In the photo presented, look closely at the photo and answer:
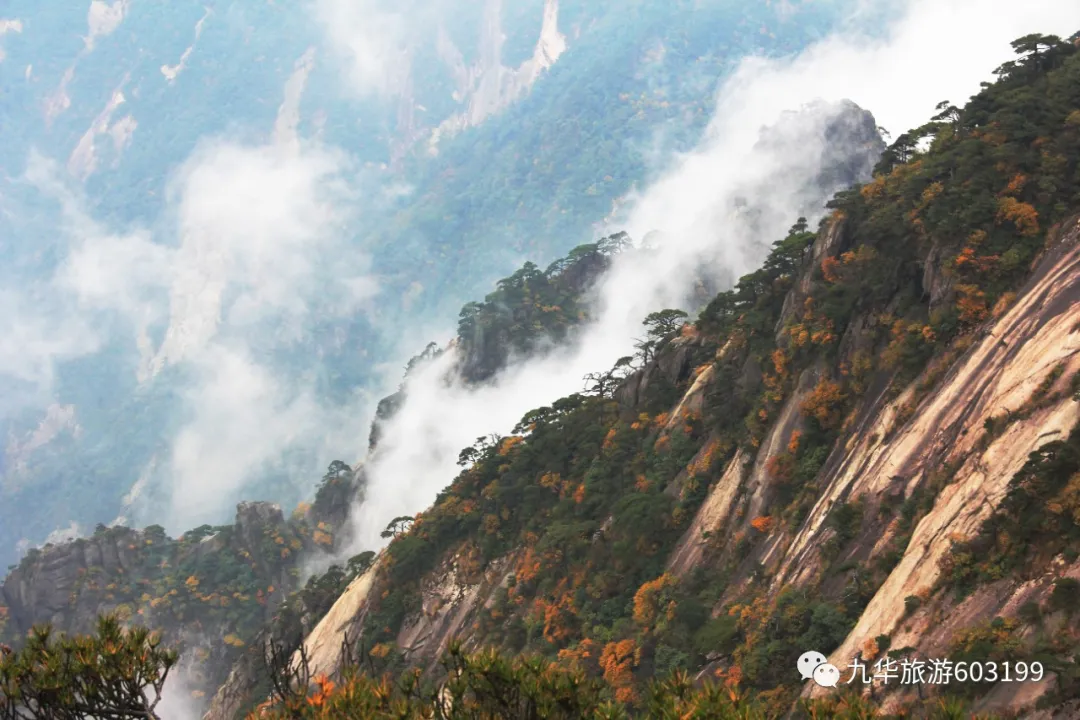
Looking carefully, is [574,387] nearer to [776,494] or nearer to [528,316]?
[528,316]

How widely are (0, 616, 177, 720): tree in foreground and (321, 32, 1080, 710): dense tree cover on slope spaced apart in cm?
1936

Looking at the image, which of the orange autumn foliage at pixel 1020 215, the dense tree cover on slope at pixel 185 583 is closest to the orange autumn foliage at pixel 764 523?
the orange autumn foliage at pixel 1020 215

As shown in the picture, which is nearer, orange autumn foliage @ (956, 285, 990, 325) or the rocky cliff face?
the rocky cliff face

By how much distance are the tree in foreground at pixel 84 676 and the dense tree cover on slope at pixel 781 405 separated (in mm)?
19360

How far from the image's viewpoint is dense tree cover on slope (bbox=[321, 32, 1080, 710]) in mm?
35219

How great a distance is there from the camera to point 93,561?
119875mm

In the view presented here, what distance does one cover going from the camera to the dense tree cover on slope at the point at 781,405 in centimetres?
3522

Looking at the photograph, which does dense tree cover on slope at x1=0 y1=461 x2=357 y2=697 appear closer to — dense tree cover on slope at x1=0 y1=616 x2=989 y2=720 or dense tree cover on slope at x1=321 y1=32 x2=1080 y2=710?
dense tree cover on slope at x1=321 y1=32 x2=1080 y2=710

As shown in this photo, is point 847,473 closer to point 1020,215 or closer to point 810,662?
point 810,662

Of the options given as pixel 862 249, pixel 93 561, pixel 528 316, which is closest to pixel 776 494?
pixel 862 249

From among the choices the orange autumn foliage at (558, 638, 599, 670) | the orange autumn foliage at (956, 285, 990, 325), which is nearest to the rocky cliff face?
the orange autumn foliage at (956, 285, 990, 325)

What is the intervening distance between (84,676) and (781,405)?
1425 inches

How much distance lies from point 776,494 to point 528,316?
293 ft

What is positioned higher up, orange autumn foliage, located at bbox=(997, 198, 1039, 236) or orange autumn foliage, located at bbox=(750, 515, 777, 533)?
orange autumn foliage, located at bbox=(997, 198, 1039, 236)
